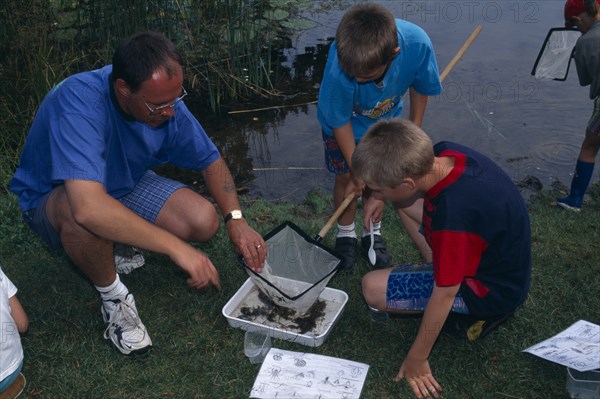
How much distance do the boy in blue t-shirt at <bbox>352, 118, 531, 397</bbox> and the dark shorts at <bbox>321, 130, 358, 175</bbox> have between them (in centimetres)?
86

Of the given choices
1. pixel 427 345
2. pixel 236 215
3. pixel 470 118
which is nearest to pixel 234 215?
pixel 236 215

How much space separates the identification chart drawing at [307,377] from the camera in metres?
2.40

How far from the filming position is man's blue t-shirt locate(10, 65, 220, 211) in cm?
236

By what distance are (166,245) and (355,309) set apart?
1.01 meters

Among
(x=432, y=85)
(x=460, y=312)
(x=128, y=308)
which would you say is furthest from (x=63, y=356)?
(x=432, y=85)

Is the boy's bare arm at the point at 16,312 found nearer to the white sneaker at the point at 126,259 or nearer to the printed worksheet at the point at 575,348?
the white sneaker at the point at 126,259

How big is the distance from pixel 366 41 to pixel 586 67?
166 centimetres

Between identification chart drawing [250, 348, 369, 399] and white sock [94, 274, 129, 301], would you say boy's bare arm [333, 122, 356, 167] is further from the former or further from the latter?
white sock [94, 274, 129, 301]

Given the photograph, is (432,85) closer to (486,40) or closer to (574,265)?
(574,265)

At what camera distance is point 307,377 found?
2477 mm

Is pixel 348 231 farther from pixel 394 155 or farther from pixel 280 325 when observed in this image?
pixel 394 155

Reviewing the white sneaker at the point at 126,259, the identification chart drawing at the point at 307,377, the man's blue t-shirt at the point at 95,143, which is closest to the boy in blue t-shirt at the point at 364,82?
the identification chart drawing at the point at 307,377

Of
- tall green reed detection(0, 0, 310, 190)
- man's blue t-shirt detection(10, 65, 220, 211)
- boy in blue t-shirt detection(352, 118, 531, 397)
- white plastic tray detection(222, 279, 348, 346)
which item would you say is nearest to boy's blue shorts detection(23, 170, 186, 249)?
man's blue t-shirt detection(10, 65, 220, 211)

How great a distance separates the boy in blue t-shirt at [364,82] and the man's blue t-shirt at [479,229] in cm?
52
